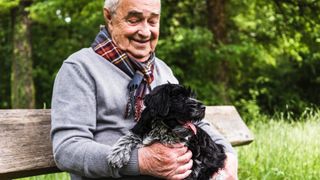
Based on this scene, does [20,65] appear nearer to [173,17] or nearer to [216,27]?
[173,17]

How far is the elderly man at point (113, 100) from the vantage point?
8.32 ft

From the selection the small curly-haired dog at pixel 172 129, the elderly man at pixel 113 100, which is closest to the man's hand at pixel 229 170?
the elderly man at pixel 113 100

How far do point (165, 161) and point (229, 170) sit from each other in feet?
2.05

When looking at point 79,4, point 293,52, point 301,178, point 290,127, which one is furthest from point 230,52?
point 301,178

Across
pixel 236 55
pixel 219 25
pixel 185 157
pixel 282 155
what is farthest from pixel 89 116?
pixel 219 25

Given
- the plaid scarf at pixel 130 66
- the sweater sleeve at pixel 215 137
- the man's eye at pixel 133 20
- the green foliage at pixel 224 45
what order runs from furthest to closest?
the green foliage at pixel 224 45 → the sweater sleeve at pixel 215 137 → the man's eye at pixel 133 20 → the plaid scarf at pixel 130 66

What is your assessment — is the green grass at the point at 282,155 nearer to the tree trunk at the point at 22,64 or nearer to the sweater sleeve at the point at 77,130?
the sweater sleeve at the point at 77,130

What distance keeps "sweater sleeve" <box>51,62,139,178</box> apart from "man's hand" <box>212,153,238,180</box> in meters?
0.57

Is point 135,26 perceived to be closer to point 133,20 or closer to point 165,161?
point 133,20

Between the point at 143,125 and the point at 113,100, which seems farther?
the point at 113,100

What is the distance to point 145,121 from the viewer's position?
8.29ft

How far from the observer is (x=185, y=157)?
102 inches

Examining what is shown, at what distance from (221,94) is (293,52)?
78.7 inches

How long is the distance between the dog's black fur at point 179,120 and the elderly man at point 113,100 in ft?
0.24
